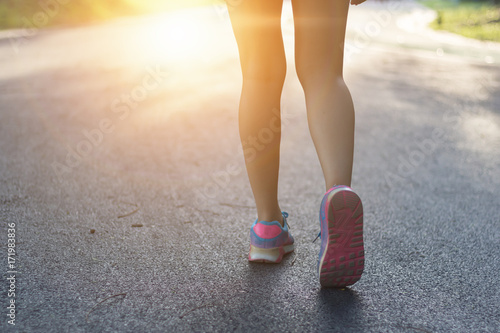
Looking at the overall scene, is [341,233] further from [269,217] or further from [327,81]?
[327,81]

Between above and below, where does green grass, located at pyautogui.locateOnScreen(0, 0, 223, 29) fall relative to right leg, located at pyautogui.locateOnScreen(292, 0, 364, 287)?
below

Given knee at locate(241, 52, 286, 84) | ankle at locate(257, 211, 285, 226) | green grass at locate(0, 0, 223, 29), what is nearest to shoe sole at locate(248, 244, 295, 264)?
ankle at locate(257, 211, 285, 226)

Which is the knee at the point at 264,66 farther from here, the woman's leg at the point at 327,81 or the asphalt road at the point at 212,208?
the asphalt road at the point at 212,208

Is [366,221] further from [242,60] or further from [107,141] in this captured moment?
[107,141]

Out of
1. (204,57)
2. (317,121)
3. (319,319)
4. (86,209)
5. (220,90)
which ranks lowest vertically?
(204,57)

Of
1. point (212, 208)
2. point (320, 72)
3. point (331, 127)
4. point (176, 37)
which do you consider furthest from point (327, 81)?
point (176, 37)

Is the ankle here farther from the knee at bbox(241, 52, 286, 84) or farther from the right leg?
the knee at bbox(241, 52, 286, 84)

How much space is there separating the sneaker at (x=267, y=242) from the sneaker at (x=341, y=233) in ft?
1.11

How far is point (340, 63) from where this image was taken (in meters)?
1.71

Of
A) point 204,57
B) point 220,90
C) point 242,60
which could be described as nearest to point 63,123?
point 220,90

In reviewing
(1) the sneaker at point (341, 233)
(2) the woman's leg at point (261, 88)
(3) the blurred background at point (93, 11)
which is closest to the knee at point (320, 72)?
(2) the woman's leg at point (261, 88)

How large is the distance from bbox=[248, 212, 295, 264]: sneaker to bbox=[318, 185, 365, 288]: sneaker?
0.34 m

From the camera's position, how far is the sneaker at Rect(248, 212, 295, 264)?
1.90 metres

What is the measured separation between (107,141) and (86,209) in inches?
51.2
